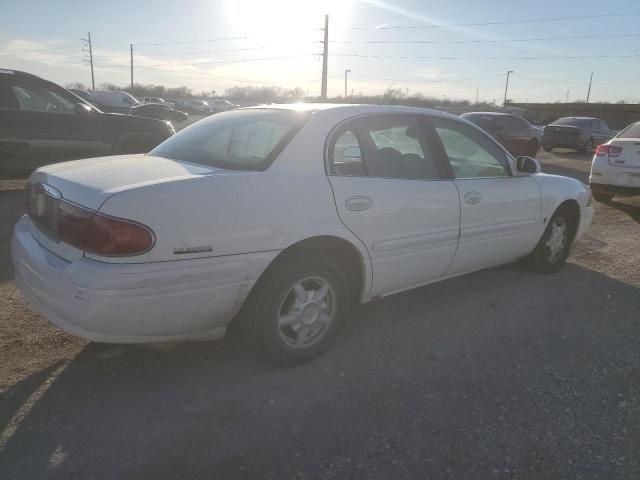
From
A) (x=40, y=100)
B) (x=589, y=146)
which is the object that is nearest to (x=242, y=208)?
(x=40, y=100)

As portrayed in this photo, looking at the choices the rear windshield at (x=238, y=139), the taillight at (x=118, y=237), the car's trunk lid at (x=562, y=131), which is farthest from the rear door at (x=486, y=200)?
the car's trunk lid at (x=562, y=131)

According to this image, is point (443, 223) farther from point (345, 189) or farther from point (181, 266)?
point (181, 266)

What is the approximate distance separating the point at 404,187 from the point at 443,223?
45 cm

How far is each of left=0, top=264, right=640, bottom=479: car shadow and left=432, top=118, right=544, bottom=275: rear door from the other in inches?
22.9

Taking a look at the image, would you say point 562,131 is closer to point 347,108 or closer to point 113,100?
point 347,108

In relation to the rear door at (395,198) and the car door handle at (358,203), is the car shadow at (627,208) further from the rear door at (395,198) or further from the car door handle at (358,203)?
the car door handle at (358,203)

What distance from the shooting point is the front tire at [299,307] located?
2.70 m

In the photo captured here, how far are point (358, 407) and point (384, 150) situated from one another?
1.65 meters

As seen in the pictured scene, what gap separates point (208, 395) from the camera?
8.80 ft

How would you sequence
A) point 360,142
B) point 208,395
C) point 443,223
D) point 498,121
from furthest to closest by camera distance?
point 498,121 → point 443,223 → point 360,142 → point 208,395

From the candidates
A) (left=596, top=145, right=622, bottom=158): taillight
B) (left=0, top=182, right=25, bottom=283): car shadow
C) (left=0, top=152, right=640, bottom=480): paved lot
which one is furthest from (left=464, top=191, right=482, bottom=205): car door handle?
(left=596, top=145, right=622, bottom=158): taillight

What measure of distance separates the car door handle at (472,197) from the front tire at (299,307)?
3.96ft

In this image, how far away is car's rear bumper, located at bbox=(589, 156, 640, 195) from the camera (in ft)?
24.3

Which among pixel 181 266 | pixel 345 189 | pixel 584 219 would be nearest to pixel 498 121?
pixel 584 219
